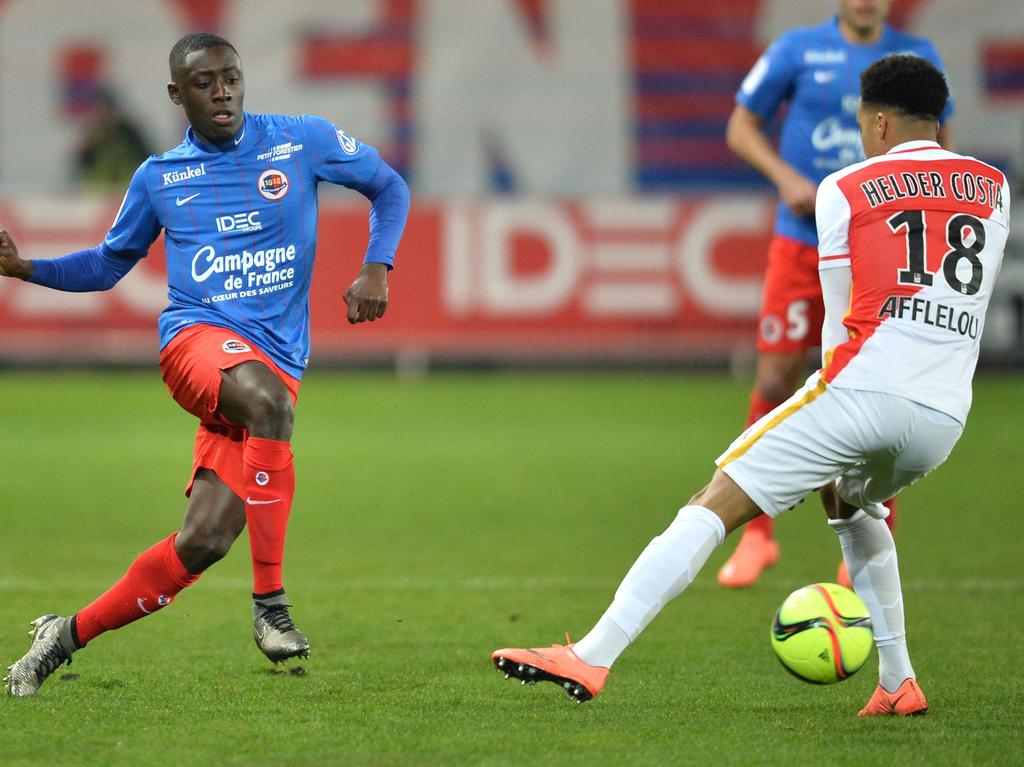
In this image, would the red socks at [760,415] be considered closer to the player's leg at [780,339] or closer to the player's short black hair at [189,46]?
the player's leg at [780,339]

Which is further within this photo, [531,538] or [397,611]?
[531,538]

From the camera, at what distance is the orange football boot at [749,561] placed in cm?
698

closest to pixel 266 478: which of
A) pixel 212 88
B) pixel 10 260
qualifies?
pixel 10 260

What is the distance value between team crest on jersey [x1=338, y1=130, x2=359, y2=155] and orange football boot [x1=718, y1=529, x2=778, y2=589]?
2.75 m

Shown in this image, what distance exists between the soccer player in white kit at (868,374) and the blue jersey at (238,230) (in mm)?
1567

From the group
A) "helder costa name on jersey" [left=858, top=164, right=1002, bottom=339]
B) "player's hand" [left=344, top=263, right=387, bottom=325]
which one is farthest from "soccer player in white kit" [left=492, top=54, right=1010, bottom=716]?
"player's hand" [left=344, top=263, right=387, bottom=325]

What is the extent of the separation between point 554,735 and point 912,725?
103 cm

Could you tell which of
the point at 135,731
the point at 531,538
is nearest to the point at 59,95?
the point at 531,538

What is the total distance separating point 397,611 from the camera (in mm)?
6379

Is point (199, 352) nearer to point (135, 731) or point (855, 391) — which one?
point (135, 731)

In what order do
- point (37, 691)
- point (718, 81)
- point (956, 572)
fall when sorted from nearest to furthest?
Result: point (37, 691) < point (956, 572) < point (718, 81)

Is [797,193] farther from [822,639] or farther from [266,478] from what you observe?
[266,478]

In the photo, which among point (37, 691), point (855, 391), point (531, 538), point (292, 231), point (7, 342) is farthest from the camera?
point (7, 342)

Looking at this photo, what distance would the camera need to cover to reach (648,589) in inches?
166
